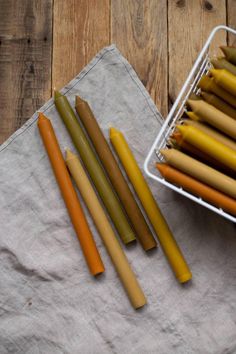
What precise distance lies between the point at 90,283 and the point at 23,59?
1.25 feet

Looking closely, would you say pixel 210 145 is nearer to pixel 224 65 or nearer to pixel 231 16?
pixel 224 65

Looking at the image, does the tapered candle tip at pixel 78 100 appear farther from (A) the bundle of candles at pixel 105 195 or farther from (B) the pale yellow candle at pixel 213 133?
(B) the pale yellow candle at pixel 213 133

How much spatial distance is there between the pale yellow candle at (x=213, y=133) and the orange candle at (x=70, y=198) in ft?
0.70

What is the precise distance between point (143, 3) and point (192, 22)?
9 cm

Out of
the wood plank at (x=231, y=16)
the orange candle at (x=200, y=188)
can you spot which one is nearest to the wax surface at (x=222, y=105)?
the orange candle at (x=200, y=188)

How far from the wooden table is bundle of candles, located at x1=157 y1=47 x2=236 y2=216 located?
0.52ft

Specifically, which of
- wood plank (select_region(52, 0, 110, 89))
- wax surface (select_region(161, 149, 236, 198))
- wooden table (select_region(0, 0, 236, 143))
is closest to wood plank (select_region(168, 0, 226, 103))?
wooden table (select_region(0, 0, 236, 143))

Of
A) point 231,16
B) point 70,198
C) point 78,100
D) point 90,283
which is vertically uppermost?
point 231,16

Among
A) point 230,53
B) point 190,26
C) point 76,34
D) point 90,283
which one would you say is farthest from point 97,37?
point 90,283

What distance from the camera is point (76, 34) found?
2.66ft

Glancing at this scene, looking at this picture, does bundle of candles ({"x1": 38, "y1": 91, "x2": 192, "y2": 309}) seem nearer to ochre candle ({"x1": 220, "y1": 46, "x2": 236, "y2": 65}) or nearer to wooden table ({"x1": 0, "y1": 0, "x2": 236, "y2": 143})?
wooden table ({"x1": 0, "y1": 0, "x2": 236, "y2": 143})

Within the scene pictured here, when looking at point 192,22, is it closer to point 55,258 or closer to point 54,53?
Answer: point 54,53

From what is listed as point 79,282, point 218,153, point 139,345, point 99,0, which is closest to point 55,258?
point 79,282

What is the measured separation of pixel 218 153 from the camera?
622 mm
